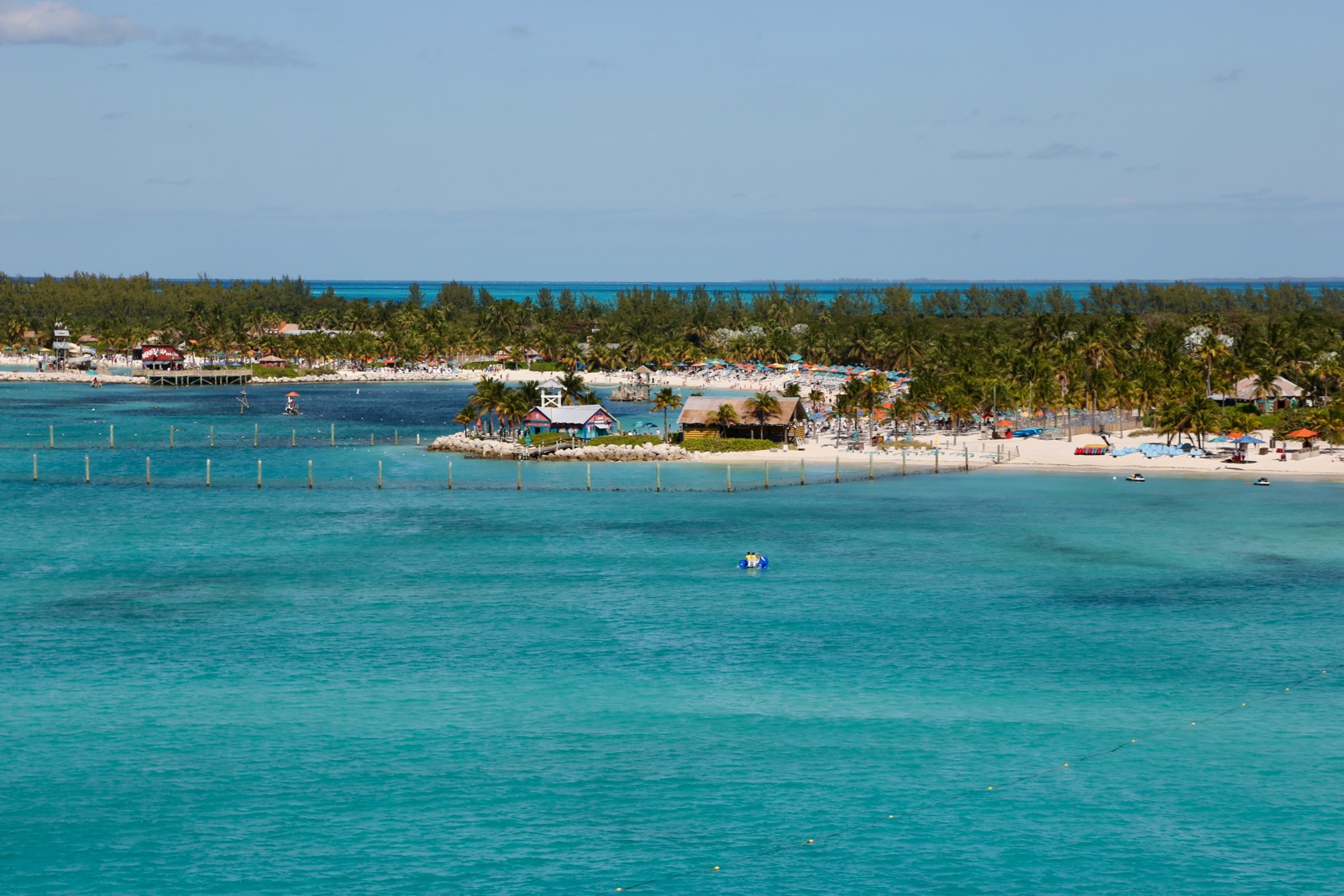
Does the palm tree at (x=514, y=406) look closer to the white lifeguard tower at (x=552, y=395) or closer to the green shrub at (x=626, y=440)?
the green shrub at (x=626, y=440)

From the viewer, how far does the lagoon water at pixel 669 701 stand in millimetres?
38656

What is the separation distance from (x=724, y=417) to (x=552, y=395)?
2802cm

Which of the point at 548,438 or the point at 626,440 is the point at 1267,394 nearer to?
the point at 626,440

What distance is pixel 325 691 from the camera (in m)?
53.2

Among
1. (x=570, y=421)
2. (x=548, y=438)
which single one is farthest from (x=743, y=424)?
(x=548, y=438)

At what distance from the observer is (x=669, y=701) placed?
170 feet

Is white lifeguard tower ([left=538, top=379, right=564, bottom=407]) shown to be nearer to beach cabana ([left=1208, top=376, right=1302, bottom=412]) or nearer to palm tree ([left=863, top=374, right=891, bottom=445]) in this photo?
palm tree ([left=863, top=374, right=891, bottom=445])

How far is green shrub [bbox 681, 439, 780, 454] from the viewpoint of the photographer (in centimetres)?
12975

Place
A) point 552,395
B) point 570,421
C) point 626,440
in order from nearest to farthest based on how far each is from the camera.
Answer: point 626,440 → point 570,421 → point 552,395

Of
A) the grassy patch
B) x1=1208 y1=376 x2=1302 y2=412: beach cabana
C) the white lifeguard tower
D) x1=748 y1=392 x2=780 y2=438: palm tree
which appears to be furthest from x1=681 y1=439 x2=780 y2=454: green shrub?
x1=1208 y1=376 x2=1302 y2=412: beach cabana

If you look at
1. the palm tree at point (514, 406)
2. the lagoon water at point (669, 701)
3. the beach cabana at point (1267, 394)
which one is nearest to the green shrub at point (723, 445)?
the palm tree at point (514, 406)

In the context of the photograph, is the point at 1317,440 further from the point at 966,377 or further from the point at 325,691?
the point at 325,691

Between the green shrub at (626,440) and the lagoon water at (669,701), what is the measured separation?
32349 mm

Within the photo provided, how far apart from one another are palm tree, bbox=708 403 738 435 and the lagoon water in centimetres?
3523
